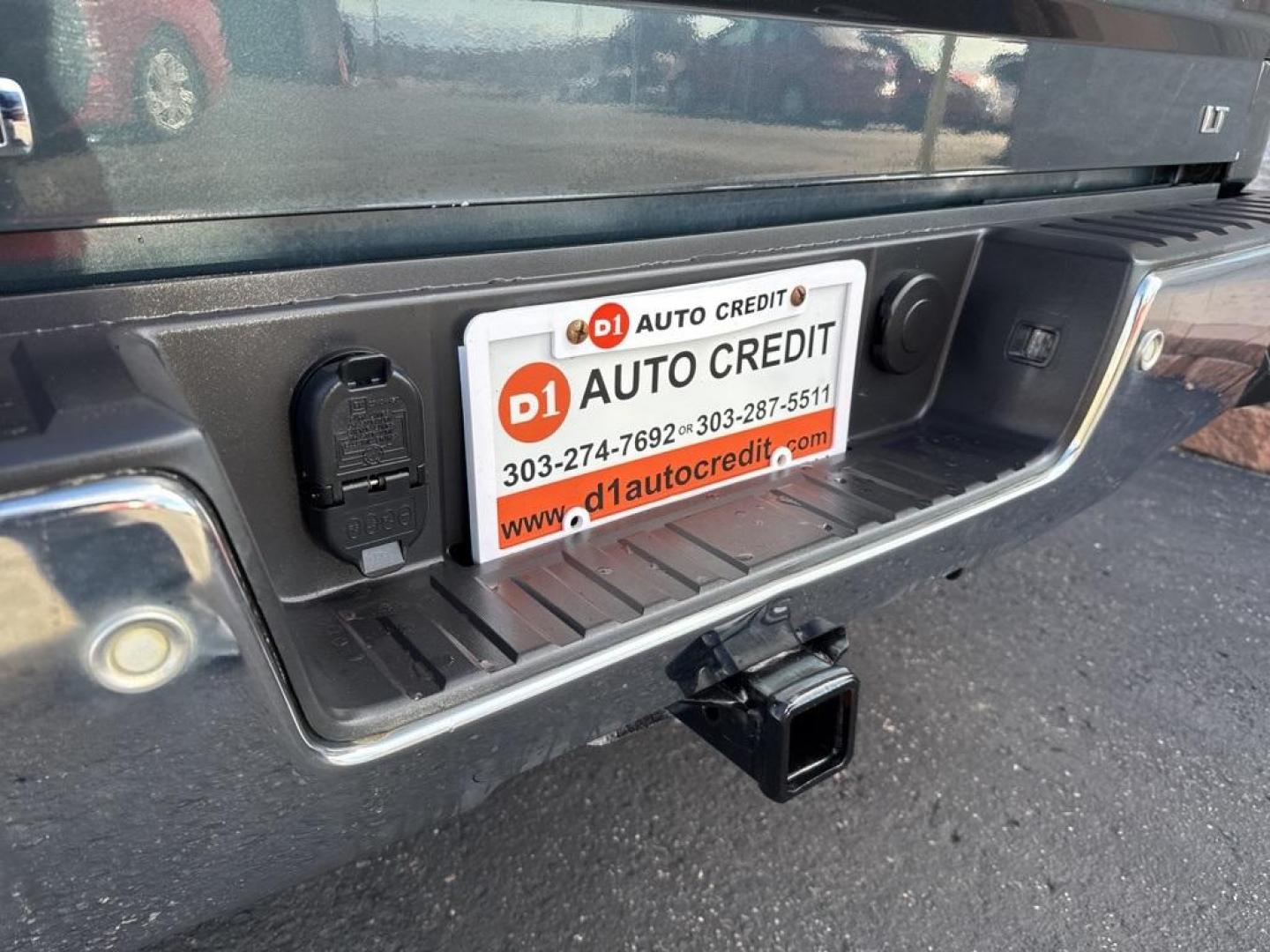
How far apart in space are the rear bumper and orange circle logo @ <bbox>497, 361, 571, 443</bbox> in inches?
8.5

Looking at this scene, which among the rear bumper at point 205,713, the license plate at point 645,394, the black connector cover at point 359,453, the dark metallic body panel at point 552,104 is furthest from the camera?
the license plate at point 645,394

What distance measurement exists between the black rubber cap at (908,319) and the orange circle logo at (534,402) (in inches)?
23.8

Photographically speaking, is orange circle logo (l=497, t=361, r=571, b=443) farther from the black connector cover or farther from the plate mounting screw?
the plate mounting screw

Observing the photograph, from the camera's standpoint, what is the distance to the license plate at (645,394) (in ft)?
3.96

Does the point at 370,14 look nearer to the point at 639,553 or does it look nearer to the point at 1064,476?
the point at 639,553

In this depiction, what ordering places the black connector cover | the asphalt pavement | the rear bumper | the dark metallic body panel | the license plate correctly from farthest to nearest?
the asphalt pavement
the license plate
the black connector cover
the dark metallic body panel
the rear bumper

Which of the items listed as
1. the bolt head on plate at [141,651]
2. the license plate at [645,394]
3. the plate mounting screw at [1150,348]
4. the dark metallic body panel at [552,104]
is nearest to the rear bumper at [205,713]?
the bolt head on plate at [141,651]

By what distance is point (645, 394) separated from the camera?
1332mm

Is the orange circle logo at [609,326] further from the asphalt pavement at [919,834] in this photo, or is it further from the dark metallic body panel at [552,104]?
the asphalt pavement at [919,834]

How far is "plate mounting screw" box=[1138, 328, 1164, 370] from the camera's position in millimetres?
1600

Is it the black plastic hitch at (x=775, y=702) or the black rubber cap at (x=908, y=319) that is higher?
the black rubber cap at (x=908, y=319)

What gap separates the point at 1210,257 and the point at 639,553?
112 cm

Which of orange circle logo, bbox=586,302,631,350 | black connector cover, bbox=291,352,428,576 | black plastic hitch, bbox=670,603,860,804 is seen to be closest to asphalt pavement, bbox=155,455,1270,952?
black plastic hitch, bbox=670,603,860,804

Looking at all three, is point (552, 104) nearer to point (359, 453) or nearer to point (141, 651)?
point (359, 453)
